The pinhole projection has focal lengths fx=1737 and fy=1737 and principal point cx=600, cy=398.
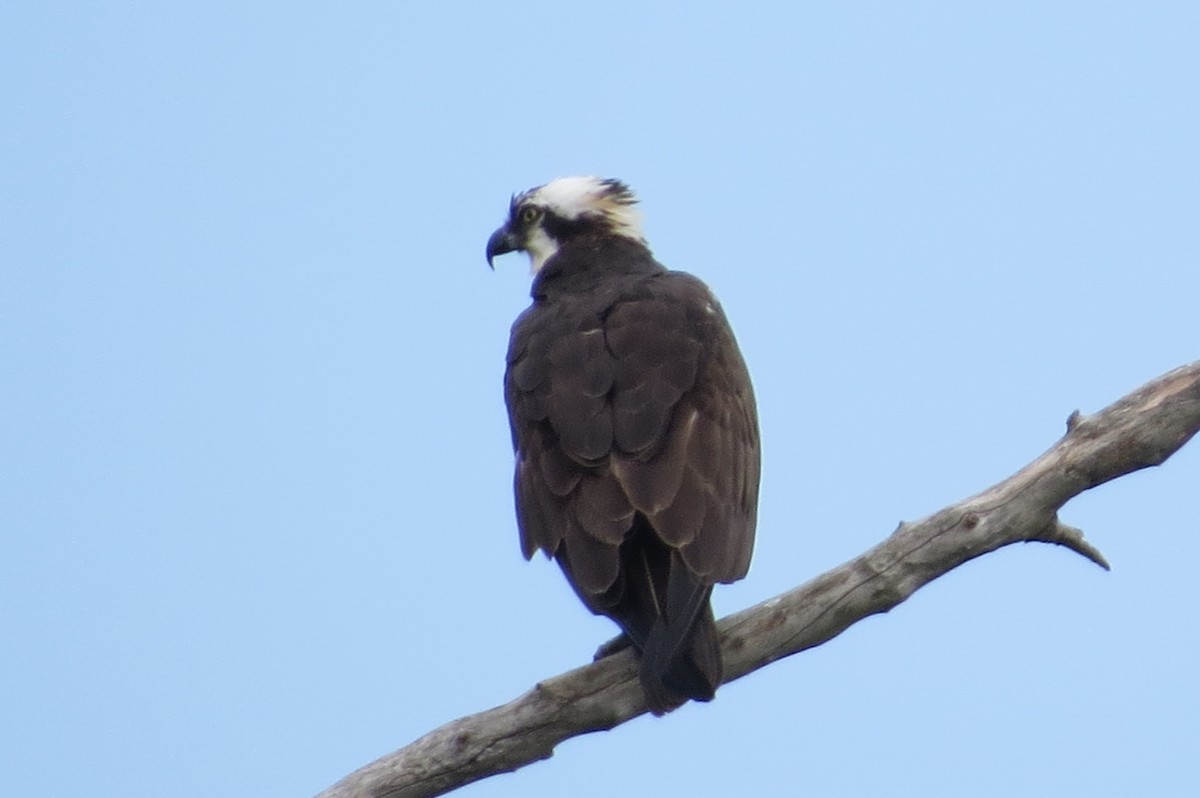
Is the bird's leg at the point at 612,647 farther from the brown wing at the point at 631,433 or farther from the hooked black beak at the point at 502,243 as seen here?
the hooked black beak at the point at 502,243

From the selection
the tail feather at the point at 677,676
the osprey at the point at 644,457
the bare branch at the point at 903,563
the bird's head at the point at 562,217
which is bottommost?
the tail feather at the point at 677,676

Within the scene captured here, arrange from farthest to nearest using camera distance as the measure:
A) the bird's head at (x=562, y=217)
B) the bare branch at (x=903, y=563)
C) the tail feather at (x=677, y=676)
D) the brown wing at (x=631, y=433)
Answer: the bird's head at (x=562, y=217) < the brown wing at (x=631, y=433) < the bare branch at (x=903, y=563) < the tail feather at (x=677, y=676)

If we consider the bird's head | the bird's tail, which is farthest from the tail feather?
the bird's head

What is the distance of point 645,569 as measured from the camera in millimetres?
6008

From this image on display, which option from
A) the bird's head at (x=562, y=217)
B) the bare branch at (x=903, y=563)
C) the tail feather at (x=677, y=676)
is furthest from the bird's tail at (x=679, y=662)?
the bird's head at (x=562, y=217)

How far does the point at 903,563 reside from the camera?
231 inches

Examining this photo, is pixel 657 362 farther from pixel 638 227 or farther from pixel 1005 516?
pixel 638 227

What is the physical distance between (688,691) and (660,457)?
92 centimetres

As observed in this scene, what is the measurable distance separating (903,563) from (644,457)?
0.98 meters

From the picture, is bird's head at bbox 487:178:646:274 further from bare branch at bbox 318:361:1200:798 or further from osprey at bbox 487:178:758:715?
bare branch at bbox 318:361:1200:798

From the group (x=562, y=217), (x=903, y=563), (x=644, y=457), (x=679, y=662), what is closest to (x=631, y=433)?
(x=644, y=457)

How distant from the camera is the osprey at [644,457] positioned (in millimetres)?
5848

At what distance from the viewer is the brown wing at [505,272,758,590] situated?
6.00 metres

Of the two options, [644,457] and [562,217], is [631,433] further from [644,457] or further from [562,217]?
[562,217]
